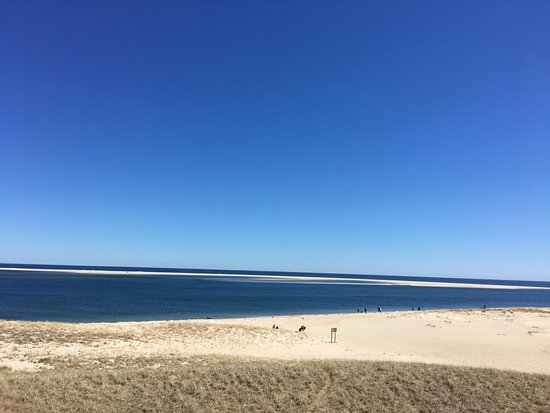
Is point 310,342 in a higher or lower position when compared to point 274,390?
lower

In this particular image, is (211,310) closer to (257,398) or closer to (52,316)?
(52,316)

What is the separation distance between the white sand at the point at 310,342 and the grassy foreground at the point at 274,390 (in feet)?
19.4

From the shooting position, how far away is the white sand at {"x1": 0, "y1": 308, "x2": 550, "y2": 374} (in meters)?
23.5

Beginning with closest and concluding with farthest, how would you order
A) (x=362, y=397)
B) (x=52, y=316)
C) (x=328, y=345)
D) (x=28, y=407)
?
(x=28, y=407), (x=362, y=397), (x=328, y=345), (x=52, y=316)

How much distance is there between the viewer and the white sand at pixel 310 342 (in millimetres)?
23484

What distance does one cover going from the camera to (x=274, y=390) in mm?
15422

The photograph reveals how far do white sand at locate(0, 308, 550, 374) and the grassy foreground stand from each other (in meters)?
5.92

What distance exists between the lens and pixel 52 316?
47250 millimetres

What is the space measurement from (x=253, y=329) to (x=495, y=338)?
21.1 metres

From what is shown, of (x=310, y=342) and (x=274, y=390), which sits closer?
(x=274, y=390)

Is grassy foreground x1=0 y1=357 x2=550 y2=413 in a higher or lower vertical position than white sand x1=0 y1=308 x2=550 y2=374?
higher

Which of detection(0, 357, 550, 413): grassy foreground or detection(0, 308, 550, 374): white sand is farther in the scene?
detection(0, 308, 550, 374): white sand

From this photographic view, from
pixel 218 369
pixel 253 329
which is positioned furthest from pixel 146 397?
pixel 253 329

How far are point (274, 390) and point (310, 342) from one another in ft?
55.4
